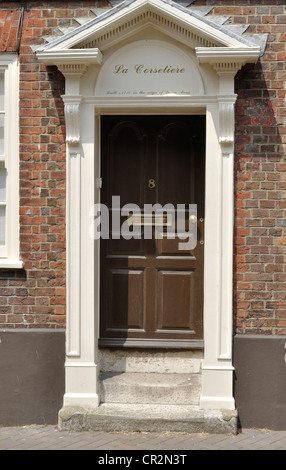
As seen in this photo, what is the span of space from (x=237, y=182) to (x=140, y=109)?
1.13 meters

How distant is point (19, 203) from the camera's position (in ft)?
21.5

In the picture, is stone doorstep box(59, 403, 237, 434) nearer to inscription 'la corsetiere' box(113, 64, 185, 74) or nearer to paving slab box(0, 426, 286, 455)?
paving slab box(0, 426, 286, 455)

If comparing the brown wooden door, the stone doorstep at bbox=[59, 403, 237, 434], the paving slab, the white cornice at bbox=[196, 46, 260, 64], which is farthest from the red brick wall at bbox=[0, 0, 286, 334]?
the paving slab

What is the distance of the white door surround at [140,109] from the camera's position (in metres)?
6.20

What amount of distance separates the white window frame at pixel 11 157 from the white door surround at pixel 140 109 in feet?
1.53

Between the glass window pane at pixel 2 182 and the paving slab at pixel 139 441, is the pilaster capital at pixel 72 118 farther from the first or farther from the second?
the paving slab at pixel 139 441

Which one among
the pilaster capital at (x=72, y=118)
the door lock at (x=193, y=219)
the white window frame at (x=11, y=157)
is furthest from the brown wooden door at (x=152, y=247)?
the white window frame at (x=11, y=157)

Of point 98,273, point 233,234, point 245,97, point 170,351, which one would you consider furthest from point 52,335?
point 245,97

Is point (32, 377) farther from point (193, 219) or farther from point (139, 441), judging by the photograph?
point (193, 219)

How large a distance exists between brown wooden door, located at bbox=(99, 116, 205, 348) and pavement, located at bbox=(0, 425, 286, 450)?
933 millimetres

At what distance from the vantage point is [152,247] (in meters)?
6.74

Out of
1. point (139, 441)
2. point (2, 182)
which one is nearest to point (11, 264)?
point (2, 182)

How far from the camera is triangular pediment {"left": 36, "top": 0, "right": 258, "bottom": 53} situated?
6102mm

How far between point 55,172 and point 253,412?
2.87 metres
